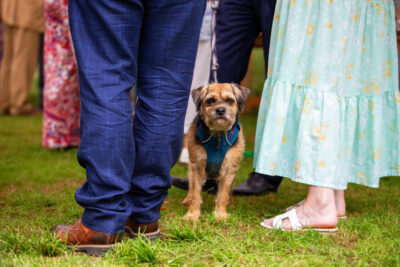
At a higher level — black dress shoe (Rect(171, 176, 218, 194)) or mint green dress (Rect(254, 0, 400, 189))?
mint green dress (Rect(254, 0, 400, 189))

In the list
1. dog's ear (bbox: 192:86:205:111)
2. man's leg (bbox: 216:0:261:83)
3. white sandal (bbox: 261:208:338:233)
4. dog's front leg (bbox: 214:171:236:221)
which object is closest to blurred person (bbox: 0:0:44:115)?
man's leg (bbox: 216:0:261:83)

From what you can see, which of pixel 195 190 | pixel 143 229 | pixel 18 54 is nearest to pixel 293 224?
pixel 195 190

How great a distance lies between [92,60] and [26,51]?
6315 mm

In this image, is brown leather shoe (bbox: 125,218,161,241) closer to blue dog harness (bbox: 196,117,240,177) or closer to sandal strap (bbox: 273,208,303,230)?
sandal strap (bbox: 273,208,303,230)

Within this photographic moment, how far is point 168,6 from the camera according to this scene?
1.95 m

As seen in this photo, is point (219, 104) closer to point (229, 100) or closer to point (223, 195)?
point (229, 100)

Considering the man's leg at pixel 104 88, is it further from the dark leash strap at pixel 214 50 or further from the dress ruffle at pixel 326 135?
the dark leash strap at pixel 214 50

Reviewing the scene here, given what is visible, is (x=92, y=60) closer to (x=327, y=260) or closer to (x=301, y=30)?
(x=301, y=30)

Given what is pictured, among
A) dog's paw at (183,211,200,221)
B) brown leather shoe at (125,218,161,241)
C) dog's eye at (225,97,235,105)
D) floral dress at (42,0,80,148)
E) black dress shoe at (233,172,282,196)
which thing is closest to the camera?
brown leather shoe at (125,218,161,241)

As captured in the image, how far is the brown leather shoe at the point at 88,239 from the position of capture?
6.47 ft

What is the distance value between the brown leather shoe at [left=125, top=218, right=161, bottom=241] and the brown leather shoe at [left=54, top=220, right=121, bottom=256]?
0.14 m

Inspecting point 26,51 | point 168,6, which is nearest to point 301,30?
point 168,6

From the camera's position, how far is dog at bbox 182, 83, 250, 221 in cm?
283

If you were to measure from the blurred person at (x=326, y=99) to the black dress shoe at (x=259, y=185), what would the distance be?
0.83 m
